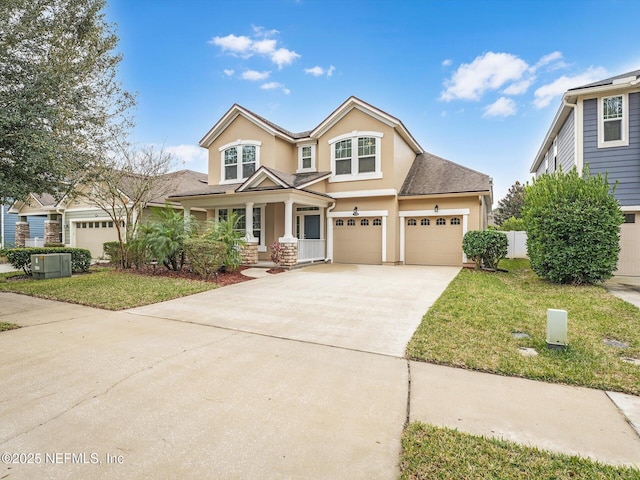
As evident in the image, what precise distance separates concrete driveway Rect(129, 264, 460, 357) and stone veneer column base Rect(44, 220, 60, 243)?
18413 millimetres

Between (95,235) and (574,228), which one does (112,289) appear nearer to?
(574,228)

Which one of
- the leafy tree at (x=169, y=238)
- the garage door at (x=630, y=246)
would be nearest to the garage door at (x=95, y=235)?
the leafy tree at (x=169, y=238)

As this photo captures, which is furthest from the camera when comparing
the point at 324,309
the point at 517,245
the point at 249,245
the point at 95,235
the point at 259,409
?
the point at 95,235

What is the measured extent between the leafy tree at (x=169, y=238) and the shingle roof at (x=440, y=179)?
9083 mm

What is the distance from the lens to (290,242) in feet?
42.9

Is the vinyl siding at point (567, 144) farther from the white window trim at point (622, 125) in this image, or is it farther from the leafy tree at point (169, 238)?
the leafy tree at point (169, 238)

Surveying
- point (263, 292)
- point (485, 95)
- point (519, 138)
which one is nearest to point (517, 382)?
point (263, 292)

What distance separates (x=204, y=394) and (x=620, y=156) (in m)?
14.1

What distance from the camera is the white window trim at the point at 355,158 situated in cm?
1470

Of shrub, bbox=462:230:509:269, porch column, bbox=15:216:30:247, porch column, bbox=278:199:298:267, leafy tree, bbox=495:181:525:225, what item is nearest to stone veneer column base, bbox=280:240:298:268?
porch column, bbox=278:199:298:267

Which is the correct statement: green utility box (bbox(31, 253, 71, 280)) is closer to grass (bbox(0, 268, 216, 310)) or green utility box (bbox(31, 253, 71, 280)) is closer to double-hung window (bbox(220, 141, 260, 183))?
grass (bbox(0, 268, 216, 310))

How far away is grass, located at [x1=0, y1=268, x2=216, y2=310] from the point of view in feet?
24.8

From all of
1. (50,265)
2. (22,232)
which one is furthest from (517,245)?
(22,232)

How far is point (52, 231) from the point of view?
69.9 feet
